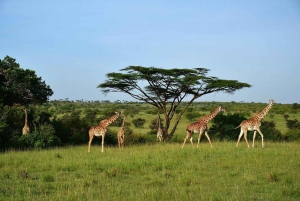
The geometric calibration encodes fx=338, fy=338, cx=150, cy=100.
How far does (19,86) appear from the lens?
15.5m

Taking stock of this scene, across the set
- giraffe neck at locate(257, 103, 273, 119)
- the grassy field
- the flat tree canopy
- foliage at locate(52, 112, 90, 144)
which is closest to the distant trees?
the flat tree canopy

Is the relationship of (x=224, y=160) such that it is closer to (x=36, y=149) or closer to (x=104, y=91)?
(x=36, y=149)

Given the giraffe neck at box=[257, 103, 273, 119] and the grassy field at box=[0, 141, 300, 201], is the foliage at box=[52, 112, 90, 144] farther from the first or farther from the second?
the giraffe neck at box=[257, 103, 273, 119]

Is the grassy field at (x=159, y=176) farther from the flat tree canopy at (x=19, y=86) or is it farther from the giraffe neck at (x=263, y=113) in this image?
the flat tree canopy at (x=19, y=86)

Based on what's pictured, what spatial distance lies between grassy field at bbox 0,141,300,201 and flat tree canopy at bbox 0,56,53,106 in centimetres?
501

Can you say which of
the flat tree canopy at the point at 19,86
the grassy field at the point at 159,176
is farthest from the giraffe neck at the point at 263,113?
the flat tree canopy at the point at 19,86

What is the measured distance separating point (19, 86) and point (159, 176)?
32.6 ft

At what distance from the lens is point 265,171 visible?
28.2ft

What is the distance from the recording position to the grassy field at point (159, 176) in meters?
6.40

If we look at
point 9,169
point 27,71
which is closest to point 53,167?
point 9,169

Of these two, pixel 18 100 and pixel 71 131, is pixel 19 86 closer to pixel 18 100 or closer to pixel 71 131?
pixel 18 100

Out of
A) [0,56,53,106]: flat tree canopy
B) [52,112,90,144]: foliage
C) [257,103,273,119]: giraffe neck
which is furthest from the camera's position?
[52,112,90,144]: foliage

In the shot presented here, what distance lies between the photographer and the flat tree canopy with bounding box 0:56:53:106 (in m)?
15.3

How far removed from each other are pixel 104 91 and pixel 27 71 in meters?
Result: 5.20
